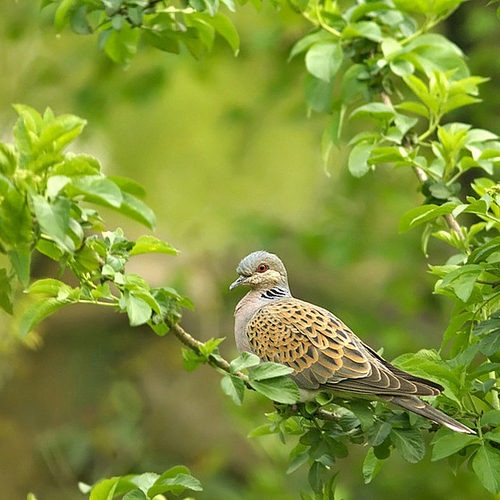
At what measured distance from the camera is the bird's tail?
196 cm

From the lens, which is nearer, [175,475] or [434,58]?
[175,475]

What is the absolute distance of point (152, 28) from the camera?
2648mm

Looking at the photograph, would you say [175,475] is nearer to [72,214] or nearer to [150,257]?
[72,214]

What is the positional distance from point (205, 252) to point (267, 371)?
16.3 ft

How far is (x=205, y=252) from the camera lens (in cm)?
688

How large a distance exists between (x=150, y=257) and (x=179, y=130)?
134 centimetres

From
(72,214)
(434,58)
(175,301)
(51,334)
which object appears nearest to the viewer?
(72,214)

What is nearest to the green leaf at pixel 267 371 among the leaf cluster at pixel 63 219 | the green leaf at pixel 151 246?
the leaf cluster at pixel 63 219

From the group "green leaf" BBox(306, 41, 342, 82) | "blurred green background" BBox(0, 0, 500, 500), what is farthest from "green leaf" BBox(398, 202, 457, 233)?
"blurred green background" BBox(0, 0, 500, 500)

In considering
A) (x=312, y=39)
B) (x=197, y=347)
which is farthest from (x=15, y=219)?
(x=312, y=39)

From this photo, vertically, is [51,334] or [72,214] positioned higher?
Answer: [72,214]

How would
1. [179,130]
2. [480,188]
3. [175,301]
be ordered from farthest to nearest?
[179,130] → [480,188] → [175,301]

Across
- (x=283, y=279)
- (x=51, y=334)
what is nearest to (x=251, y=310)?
(x=283, y=279)

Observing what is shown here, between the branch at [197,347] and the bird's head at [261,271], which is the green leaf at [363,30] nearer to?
the bird's head at [261,271]
